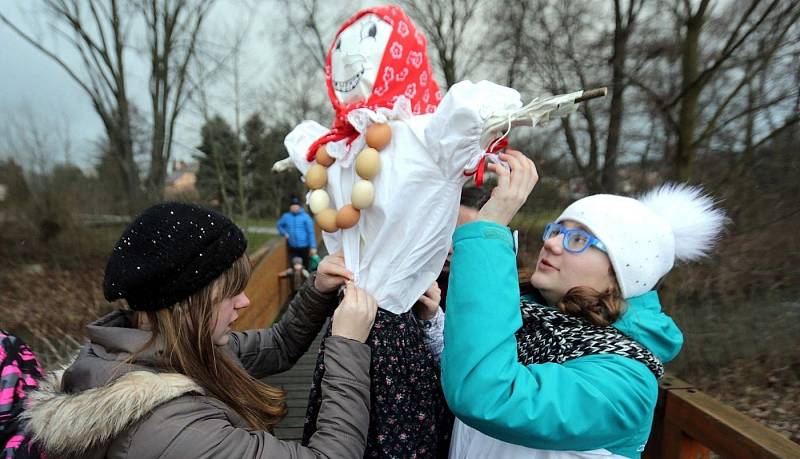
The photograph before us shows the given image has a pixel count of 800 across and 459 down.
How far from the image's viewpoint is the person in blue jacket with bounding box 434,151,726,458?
110cm

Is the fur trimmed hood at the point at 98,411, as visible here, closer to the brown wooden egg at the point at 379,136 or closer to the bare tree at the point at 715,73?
the brown wooden egg at the point at 379,136

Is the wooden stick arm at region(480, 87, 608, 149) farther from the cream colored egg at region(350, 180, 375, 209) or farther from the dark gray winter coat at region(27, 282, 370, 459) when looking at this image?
the dark gray winter coat at region(27, 282, 370, 459)

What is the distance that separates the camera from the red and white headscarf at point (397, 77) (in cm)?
157

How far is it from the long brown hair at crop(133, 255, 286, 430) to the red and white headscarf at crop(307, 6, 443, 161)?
560 millimetres

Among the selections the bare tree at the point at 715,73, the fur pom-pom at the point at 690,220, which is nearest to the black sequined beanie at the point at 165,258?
the fur pom-pom at the point at 690,220

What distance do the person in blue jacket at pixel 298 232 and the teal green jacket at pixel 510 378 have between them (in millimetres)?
7781

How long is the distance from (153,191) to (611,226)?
35.6 feet

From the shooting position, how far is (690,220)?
4.97ft

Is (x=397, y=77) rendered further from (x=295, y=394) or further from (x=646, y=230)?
(x=295, y=394)

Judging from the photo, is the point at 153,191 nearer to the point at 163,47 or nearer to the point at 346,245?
the point at 163,47

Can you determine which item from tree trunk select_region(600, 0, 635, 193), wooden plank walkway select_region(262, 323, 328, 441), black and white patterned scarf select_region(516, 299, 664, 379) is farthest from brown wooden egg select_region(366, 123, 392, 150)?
tree trunk select_region(600, 0, 635, 193)

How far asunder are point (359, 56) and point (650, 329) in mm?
1177

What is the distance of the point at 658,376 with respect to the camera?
4.03 ft

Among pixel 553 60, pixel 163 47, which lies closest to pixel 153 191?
pixel 163 47
